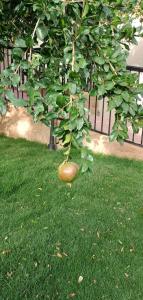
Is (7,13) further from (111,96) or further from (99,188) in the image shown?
(99,188)

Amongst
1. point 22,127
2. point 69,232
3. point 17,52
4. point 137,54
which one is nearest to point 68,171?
point 17,52

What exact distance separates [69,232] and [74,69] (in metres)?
3.27

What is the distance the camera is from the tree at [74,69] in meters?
1.36

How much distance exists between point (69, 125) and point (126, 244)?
3284 millimetres

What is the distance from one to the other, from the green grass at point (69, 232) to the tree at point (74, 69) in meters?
2.33

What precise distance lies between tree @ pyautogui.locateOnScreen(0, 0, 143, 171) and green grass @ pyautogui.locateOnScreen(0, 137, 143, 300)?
233 cm

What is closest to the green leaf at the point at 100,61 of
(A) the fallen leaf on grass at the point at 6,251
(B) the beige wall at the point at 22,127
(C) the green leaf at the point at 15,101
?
(C) the green leaf at the point at 15,101

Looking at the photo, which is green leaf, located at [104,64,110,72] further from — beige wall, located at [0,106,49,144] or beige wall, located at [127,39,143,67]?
beige wall, located at [127,39,143,67]

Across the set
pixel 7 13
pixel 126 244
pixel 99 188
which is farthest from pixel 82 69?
pixel 99 188

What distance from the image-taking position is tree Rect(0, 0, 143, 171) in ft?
4.47

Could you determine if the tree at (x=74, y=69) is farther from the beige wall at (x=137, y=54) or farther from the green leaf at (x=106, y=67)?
the beige wall at (x=137, y=54)

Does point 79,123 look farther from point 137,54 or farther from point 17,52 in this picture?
point 137,54

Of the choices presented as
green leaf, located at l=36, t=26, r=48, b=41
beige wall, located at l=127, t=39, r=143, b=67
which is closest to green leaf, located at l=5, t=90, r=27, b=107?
green leaf, located at l=36, t=26, r=48, b=41

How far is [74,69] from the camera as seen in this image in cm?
137
